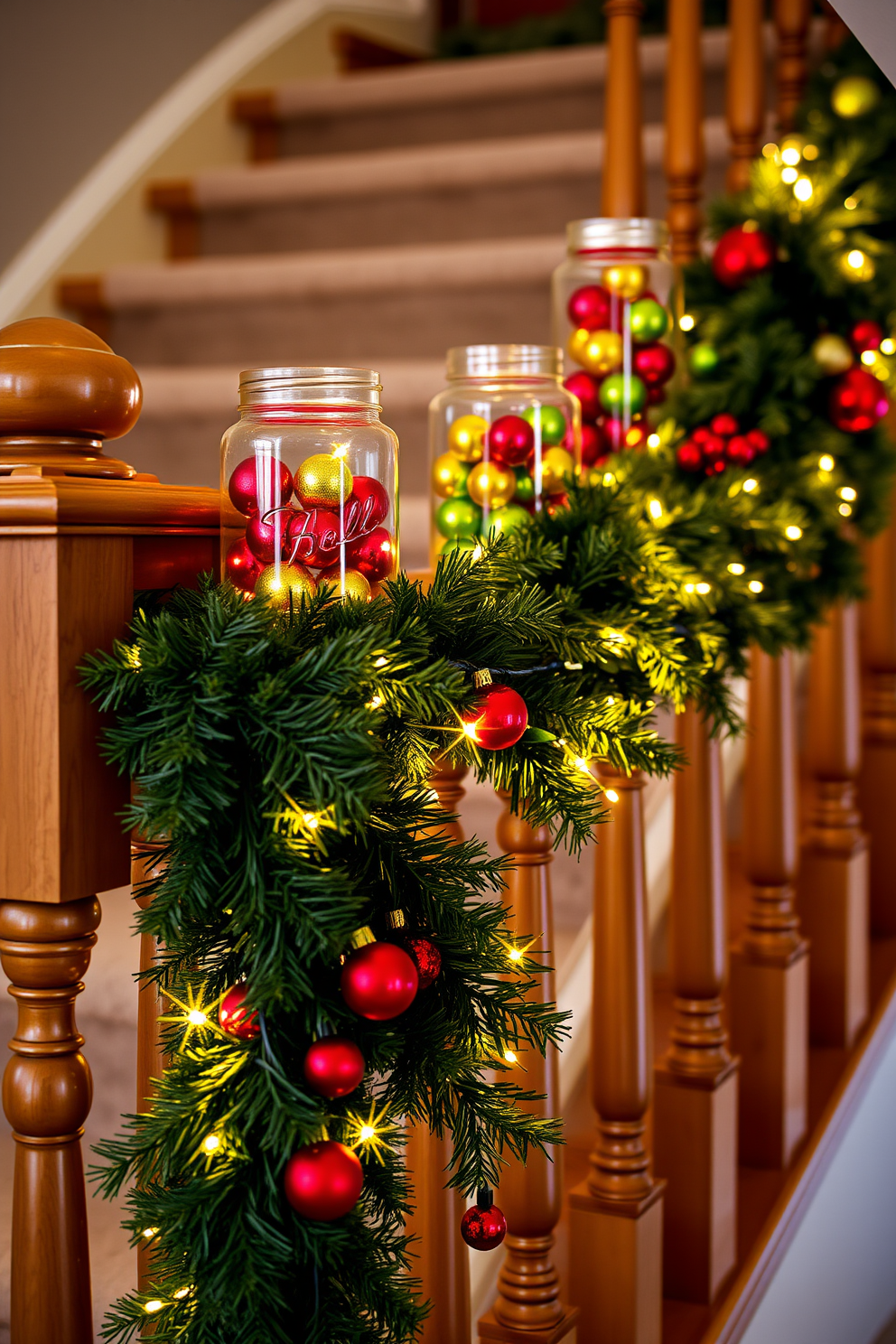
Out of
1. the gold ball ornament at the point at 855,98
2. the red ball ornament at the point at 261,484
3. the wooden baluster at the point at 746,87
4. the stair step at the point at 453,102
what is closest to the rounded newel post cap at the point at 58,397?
the red ball ornament at the point at 261,484

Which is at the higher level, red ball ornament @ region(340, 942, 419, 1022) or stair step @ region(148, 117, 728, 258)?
stair step @ region(148, 117, 728, 258)

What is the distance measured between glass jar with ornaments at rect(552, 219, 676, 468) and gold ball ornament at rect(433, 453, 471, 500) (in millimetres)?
195

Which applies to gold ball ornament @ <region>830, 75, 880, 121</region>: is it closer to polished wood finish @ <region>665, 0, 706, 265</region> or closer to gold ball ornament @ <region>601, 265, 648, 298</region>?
polished wood finish @ <region>665, 0, 706, 265</region>

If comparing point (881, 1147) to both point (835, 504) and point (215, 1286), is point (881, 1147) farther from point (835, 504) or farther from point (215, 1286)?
point (215, 1286)

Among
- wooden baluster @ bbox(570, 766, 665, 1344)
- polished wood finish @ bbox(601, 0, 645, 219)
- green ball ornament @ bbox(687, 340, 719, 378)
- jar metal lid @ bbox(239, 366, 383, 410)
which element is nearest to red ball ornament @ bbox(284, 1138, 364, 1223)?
jar metal lid @ bbox(239, 366, 383, 410)

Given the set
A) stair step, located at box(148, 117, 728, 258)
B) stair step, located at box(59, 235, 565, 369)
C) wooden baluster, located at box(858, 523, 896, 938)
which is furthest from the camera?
stair step, located at box(148, 117, 728, 258)

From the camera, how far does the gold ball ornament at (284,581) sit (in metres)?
0.66

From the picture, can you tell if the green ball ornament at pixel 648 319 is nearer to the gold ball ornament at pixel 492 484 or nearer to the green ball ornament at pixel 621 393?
the green ball ornament at pixel 621 393

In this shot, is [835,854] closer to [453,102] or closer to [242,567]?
[242,567]

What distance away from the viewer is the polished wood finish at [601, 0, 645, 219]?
129 cm

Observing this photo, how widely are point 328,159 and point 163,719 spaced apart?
77.3 inches

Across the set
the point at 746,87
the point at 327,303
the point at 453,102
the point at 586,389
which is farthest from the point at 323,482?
the point at 453,102

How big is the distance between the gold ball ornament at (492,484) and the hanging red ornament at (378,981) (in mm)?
477

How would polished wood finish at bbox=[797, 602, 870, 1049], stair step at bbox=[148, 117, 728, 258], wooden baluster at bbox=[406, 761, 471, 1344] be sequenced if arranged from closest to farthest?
wooden baluster at bbox=[406, 761, 471, 1344]
polished wood finish at bbox=[797, 602, 870, 1049]
stair step at bbox=[148, 117, 728, 258]
